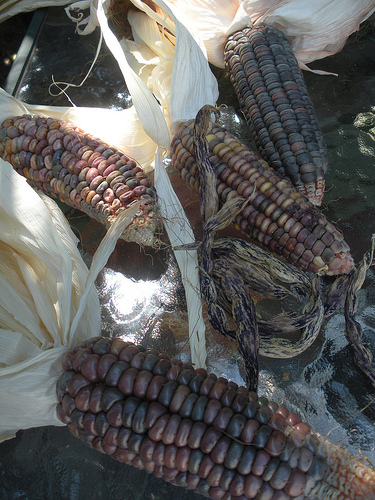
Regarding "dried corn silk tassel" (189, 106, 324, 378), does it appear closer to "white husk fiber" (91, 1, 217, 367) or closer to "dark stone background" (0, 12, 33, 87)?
"white husk fiber" (91, 1, 217, 367)

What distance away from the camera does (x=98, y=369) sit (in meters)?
0.96

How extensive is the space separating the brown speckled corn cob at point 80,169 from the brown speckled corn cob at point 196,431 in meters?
0.49

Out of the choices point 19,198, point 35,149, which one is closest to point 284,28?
point 35,149

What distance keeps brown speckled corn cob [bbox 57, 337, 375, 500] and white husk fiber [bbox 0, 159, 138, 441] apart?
0.22ft

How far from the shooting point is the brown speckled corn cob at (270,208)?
1.20 m

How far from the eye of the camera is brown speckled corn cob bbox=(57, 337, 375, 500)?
0.84 metres

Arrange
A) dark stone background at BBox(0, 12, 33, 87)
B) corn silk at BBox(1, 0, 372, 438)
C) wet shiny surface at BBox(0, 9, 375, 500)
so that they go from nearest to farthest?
wet shiny surface at BBox(0, 9, 375, 500) < corn silk at BBox(1, 0, 372, 438) < dark stone background at BBox(0, 12, 33, 87)

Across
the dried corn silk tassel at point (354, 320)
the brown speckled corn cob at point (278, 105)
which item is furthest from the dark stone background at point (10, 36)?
the dried corn silk tassel at point (354, 320)

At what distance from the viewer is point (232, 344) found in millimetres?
1280

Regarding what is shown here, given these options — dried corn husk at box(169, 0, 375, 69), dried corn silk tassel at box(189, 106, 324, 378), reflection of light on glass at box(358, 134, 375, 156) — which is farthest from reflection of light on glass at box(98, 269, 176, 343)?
dried corn husk at box(169, 0, 375, 69)

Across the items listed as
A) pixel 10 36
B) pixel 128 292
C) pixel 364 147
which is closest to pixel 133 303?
pixel 128 292

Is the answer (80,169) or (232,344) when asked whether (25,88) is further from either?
A: (232,344)

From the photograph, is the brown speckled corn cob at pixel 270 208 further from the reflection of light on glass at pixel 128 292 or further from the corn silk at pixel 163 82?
the reflection of light on glass at pixel 128 292

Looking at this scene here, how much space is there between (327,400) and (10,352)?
91cm
